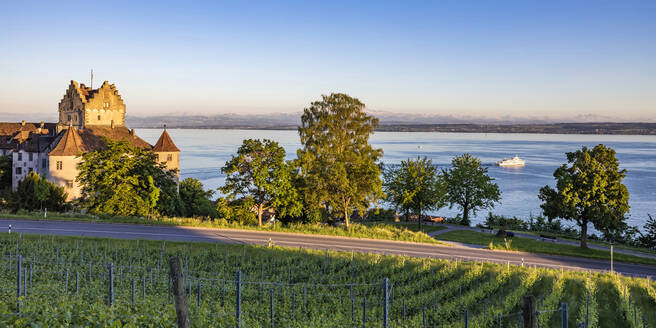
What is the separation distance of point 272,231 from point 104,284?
19.4 m

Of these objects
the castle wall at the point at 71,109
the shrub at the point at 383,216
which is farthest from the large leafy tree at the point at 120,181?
the castle wall at the point at 71,109

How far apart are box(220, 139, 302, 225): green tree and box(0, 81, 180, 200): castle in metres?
16.4

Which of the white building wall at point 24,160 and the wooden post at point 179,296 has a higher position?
the wooden post at point 179,296

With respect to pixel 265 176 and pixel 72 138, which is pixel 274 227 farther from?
pixel 72 138

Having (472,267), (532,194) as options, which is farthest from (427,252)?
(532,194)

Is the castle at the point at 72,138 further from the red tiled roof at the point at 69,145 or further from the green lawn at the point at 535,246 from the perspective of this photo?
the green lawn at the point at 535,246

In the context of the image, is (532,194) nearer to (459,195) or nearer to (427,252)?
(459,195)

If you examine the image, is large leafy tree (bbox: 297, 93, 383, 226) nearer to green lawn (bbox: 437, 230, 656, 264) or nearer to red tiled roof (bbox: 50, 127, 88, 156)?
green lawn (bbox: 437, 230, 656, 264)

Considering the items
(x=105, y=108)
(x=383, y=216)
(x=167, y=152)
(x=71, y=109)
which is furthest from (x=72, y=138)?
(x=383, y=216)

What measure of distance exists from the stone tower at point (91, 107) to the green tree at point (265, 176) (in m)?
52.4

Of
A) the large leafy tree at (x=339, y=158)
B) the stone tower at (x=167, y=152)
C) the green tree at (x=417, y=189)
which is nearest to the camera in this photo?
the large leafy tree at (x=339, y=158)

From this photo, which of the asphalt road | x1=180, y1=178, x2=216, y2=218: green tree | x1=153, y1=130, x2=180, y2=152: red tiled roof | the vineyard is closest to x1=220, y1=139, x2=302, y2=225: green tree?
the asphalt road

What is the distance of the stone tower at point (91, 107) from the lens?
287ft

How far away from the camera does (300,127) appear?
51906 millimetres
